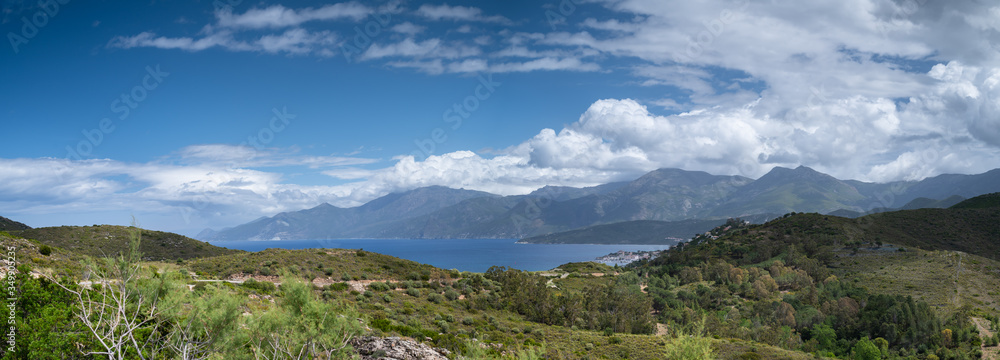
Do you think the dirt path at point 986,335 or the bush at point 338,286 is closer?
the bush at point 338,286

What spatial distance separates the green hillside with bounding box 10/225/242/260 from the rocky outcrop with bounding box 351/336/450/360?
4861 centimetres

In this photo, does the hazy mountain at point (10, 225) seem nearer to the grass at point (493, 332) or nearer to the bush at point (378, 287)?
the bush at point (378, 287)

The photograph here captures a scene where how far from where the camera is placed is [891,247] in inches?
3536

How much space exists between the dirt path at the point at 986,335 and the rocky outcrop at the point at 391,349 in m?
50.0

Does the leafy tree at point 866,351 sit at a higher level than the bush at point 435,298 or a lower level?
lower

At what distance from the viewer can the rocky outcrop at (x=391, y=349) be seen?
24.5m

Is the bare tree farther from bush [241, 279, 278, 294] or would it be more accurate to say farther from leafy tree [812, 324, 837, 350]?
leafy tree [812, 324, 837, 350]

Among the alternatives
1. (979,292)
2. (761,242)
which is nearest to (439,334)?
(979,292)

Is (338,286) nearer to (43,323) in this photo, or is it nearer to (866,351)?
(43,323)

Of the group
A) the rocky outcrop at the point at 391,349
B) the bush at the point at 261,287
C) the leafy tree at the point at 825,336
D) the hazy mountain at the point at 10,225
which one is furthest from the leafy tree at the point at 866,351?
the hazy mountain at the point at 10,225

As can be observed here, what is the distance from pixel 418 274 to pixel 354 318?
101 ft

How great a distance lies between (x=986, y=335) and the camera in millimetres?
47250

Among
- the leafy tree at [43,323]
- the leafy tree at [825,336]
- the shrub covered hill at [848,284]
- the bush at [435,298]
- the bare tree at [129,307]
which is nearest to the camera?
the leafy tree at [43,323]

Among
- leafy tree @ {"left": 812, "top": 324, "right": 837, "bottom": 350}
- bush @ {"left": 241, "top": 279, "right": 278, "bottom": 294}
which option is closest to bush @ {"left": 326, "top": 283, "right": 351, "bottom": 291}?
bush @ {"left": 241, "top": 279, "right": 278, "bottom": 294}
